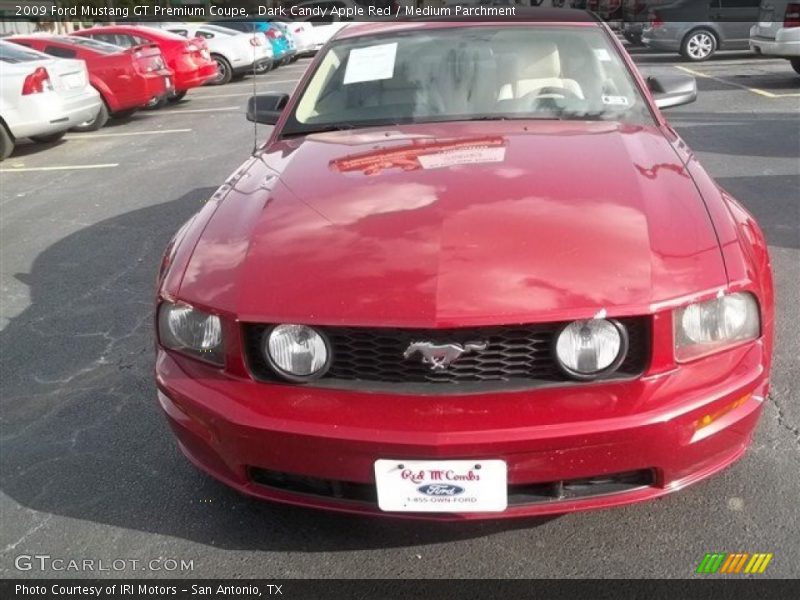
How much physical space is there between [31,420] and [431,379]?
2061 mm

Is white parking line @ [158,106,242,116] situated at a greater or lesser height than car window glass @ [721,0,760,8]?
lesser

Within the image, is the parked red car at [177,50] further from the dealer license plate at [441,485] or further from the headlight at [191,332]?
the dealer license plate at [441,485]

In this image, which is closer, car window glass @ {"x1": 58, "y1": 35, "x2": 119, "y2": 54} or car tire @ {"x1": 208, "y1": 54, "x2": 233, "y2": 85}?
car window glass @ {"x1": 58, "y1": 35, "x2": 119, "y2": 54}

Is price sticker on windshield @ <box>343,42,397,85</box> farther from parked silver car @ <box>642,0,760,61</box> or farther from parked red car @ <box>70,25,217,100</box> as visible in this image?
parked silver car @ <box>642,0,760,61</box>

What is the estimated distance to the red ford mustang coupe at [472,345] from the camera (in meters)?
2.10

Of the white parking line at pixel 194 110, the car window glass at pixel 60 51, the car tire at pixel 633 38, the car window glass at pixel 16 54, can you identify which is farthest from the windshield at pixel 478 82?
the car tire at pixel 633 38

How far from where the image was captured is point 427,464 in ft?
6.89

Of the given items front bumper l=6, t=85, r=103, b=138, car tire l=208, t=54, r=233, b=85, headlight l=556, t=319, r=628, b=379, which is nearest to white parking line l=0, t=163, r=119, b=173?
front bumper l=6, t=85, r=103, b=138

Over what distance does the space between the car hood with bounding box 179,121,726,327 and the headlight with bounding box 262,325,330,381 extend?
0.07 metres

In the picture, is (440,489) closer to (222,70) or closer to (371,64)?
(371,64)

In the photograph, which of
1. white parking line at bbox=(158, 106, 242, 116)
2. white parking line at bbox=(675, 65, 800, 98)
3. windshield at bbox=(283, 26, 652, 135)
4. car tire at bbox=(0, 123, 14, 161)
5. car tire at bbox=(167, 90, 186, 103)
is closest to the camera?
windshield at bbox=(283, 26, 652, 135)

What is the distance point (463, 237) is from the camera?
233cm

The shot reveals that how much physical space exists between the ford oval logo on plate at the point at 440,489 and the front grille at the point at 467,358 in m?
0.25

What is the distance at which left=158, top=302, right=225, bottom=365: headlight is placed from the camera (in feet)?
7.66
